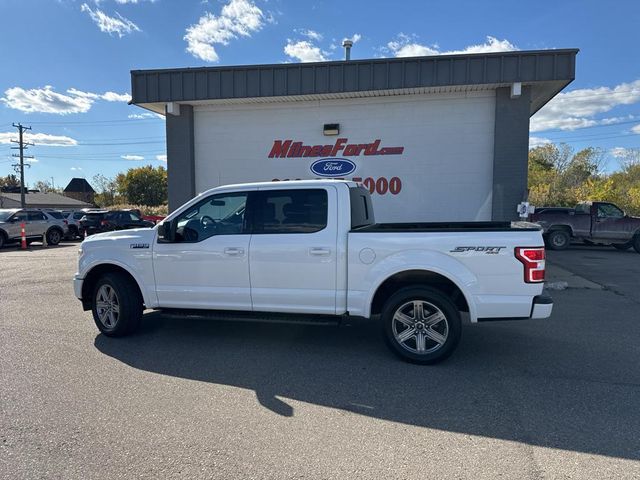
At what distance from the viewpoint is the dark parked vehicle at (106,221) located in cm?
2105

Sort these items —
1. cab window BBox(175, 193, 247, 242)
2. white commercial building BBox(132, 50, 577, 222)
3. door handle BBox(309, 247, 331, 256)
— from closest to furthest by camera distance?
door handle BBox(309, 247, 331, 256) → cab window BBox(175, 193, 247, 242) → white commercial building BBox(132, 50, 577, 222)

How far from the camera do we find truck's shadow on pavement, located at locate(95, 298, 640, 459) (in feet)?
11.2

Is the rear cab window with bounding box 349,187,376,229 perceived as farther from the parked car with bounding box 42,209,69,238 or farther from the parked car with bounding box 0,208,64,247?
the parked car with bounding box 42,209,69,238

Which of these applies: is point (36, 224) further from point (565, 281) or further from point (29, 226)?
point (565, 281)

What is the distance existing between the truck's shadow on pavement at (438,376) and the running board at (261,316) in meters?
0.39

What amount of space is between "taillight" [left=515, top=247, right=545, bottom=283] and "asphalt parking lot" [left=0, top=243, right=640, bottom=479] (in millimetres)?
1019

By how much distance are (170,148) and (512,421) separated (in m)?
10.9

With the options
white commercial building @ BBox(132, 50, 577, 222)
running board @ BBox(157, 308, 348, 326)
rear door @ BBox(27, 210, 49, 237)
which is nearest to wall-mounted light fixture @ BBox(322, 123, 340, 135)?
white commercial building @ BBox(132, 50, 577, 222)

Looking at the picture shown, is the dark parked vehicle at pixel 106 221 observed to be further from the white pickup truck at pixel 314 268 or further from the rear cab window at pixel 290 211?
the rear cab window at pixel 290 211

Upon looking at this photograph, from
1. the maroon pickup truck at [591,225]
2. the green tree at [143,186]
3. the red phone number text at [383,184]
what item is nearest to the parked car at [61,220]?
the red phone number text at [383,184]

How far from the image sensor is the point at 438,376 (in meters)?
4.32

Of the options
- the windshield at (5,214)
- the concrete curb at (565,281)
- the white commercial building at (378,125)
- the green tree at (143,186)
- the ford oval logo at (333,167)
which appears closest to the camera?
the concrete curb at (565,281)

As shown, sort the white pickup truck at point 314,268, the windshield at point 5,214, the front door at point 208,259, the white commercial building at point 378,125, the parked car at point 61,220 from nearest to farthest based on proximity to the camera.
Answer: the white pickup truck at point 314,268, the front door at point 208,259, the white commercial building at point 378,125, the windshield at point 5,214, the parked car at point 61,220

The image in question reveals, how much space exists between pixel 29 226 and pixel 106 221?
3195mm
